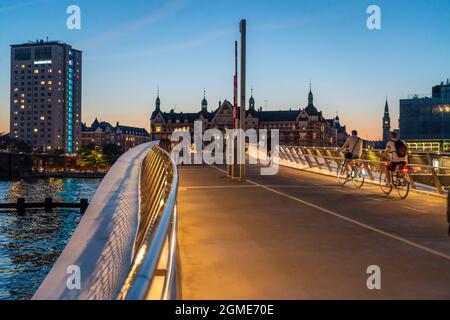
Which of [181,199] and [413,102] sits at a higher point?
[413,102]

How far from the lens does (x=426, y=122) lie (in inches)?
3364

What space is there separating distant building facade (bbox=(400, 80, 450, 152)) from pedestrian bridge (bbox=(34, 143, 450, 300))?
75.5 meters

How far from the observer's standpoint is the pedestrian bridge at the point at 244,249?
498 centimetres

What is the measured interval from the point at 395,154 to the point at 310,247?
847cm

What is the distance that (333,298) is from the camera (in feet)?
16.2

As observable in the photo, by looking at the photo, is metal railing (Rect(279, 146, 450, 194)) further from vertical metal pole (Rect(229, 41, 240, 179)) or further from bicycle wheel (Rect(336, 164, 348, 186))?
vertical metal pole (Rect(229, 41, 240, 179))

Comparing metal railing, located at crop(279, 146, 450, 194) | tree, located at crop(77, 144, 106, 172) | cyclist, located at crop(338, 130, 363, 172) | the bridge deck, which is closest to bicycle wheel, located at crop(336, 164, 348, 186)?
cyclist, located at crop(338, 130, 363, 172)

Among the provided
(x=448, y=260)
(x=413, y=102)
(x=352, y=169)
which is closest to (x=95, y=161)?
(x=413, y=102)

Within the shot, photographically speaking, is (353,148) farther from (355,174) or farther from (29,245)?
(29,245)

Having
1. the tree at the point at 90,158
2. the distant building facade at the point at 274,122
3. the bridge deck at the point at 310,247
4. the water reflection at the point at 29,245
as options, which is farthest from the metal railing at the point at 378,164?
the tree at the point at 90,158

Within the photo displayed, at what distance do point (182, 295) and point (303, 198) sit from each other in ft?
31.2

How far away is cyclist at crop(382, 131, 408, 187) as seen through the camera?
14906 millimetres

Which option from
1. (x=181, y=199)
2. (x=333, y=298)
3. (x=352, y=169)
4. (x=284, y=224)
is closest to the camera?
(x=333, y=298)
